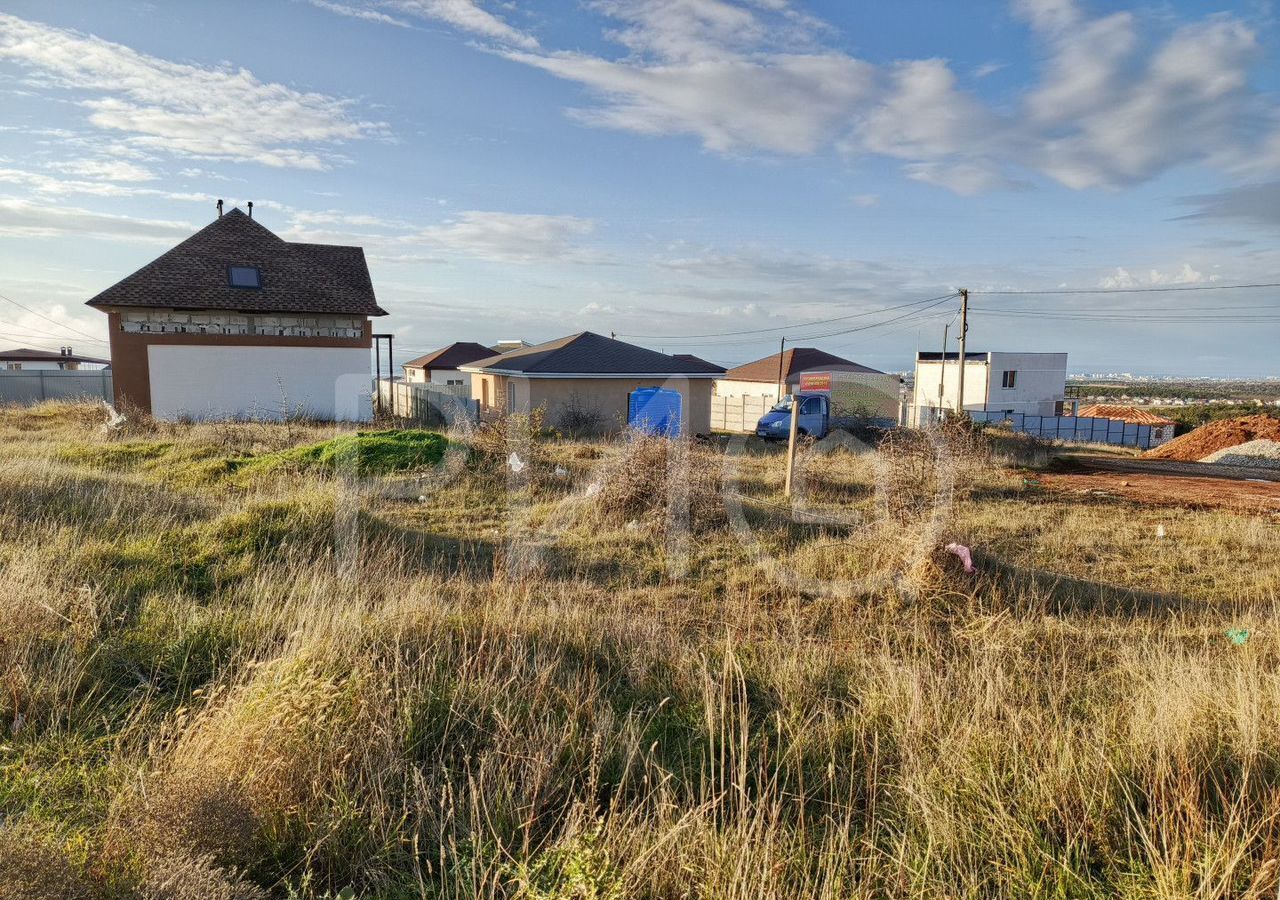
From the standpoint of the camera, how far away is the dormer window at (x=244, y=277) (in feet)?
75.9

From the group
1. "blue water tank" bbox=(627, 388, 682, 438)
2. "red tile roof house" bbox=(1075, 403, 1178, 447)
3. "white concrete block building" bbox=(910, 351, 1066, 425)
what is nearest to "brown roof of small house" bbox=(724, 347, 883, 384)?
"white concrete block building" bbox=(910, 351, 1066, 425)

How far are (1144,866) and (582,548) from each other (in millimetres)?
7136

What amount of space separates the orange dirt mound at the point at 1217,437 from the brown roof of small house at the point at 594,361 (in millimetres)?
17208

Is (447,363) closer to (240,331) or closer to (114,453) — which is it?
(240,331)

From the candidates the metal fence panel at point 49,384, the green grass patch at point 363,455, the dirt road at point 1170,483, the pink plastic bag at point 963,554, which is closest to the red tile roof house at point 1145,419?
the dirt road at point 1170,483

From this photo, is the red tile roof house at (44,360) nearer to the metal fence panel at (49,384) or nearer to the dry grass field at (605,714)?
the metal fence panel at (49,384)

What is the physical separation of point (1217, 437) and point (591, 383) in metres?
23.6

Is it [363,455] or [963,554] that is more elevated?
[363,455]

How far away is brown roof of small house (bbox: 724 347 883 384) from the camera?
46.6 meters

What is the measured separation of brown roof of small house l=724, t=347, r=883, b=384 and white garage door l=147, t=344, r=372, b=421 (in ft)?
87.8

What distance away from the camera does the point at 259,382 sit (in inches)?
911

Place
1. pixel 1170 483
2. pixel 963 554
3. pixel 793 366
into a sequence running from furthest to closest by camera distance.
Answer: pixel 793 366 < pixel 1170 483 < pixel 963 554

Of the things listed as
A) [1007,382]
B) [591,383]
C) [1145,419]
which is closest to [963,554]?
[591,383]

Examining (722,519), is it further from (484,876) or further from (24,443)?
(24,443)
